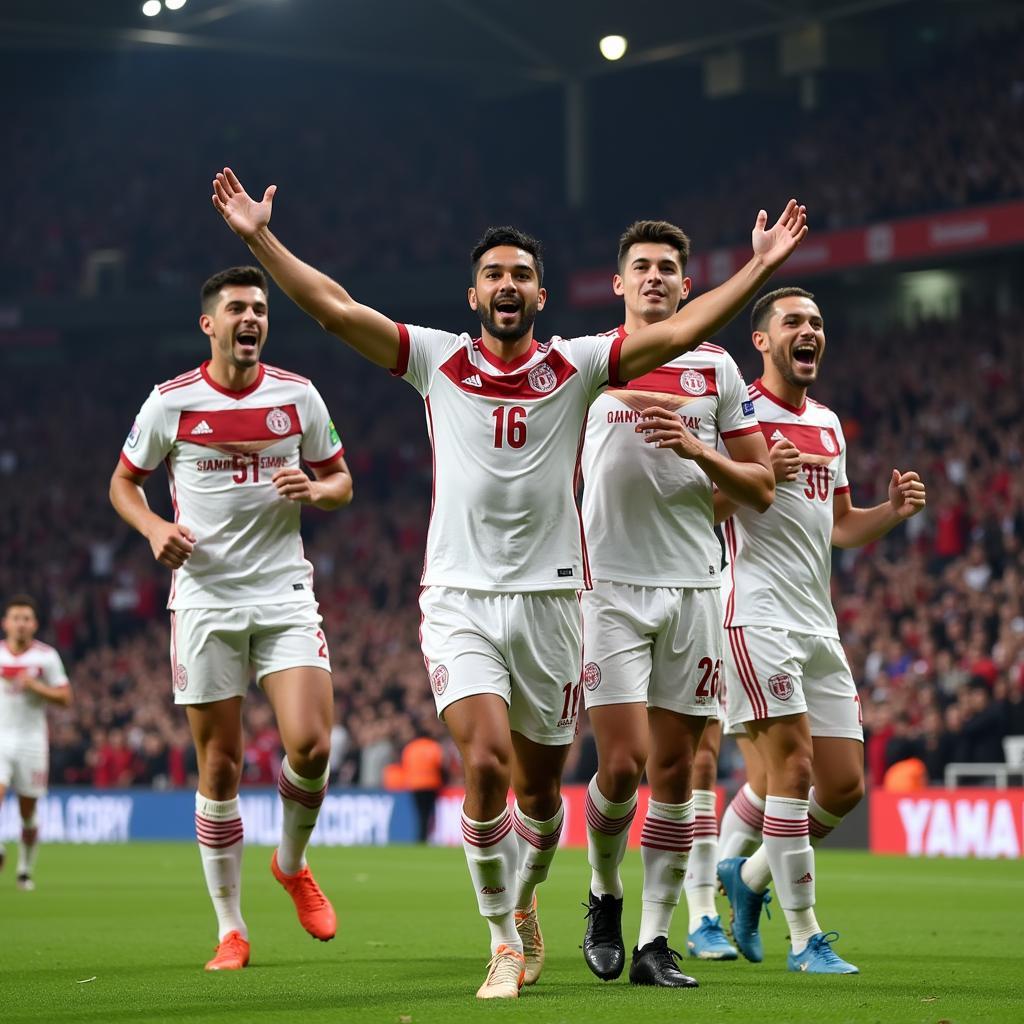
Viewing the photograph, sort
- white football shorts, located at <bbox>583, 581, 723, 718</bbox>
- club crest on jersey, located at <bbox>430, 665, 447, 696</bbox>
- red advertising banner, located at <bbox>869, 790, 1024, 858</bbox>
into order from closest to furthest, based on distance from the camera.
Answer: club crest on jersey, located at <bbox>430, 665, 447, 696</bbox>
white football shorts, located at <bbox>583, 581, 723, 718</bbox>
red advertising banner, located at <bbox>869, 790, 1024, 858</bbox>

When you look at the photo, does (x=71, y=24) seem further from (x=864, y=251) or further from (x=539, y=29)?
(x=864, y=251)

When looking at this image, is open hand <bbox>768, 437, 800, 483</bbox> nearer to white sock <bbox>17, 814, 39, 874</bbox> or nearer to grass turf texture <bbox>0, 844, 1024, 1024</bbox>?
grass turf texture <bbox>0, 844, 1024, 1024</bbox>

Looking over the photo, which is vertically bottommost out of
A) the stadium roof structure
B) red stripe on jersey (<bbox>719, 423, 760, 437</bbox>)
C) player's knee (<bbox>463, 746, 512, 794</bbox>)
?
player's knee (<bbox>463, 746, 512, 794</bbox>)

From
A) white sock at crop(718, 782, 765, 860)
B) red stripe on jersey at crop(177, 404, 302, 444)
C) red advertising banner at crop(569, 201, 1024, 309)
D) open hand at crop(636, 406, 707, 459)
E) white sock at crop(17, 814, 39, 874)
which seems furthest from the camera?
red advertising banner at crop(569, 201, 1024, 309)

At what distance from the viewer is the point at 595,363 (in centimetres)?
720

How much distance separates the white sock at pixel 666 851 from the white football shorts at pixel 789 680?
651 mm

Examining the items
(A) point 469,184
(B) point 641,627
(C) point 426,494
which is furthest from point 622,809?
(A) point 469,184

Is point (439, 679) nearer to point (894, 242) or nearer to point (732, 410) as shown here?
point (732, 410)

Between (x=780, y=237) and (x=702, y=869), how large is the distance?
3.42m

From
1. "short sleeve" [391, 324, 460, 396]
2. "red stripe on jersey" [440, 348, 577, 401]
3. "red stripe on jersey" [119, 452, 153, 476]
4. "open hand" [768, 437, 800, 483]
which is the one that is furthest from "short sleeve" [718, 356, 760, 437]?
"red stripe on jersey" [119, 452, 153, 476]

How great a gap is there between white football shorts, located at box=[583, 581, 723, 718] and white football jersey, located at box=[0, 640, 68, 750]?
991cm

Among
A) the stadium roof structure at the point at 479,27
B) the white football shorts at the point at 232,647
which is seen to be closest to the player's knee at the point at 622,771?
the white football shorts at the point at 232,647

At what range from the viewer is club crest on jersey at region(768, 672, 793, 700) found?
796 centimetres

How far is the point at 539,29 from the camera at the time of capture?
35125 mm
